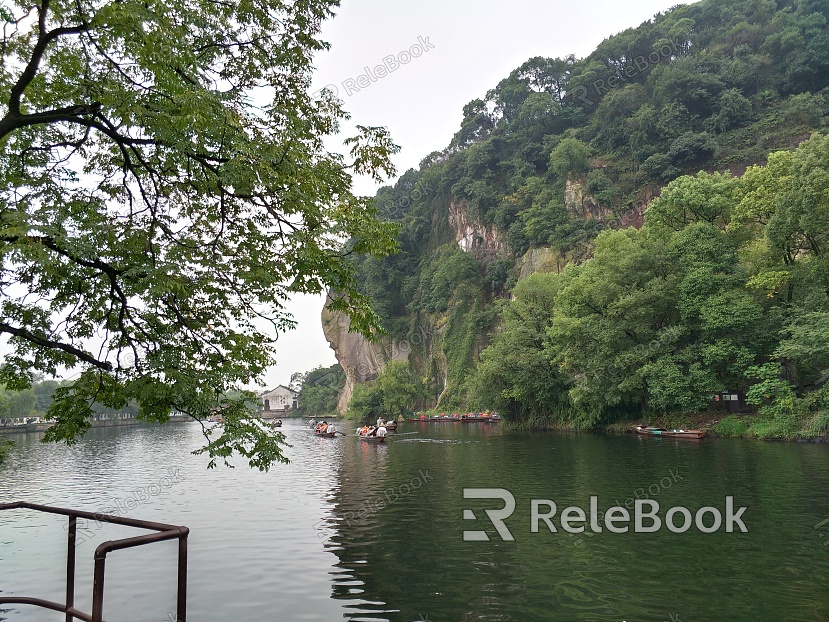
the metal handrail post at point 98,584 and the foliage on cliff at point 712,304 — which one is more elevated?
the foliage on cliff at point 712,304

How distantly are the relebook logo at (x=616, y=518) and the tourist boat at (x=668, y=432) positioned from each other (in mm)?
20078

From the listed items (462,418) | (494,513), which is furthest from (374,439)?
(494,513)

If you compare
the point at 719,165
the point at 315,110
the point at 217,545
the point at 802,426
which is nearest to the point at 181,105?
the point at 315,110

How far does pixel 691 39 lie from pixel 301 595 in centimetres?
8947

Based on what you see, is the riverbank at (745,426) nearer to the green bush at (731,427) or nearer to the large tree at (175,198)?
the green bush at (731,427)

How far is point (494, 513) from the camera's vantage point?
52.8ft

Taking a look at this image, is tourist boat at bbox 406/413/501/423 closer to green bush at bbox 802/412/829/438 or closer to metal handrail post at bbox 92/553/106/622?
green bush at bbox 802/412/829/438

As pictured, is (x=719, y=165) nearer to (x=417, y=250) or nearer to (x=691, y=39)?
(x=691, y=39)

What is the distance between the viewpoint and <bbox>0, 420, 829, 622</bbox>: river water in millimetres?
9406

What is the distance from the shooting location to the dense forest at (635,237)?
34.9 metres

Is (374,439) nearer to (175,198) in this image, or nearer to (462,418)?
(462,418)

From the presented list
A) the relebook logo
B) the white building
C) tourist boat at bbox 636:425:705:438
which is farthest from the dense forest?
the white building

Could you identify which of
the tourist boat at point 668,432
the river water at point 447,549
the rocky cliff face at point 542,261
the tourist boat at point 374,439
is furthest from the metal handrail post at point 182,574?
the rocky cliff face at point 542,261

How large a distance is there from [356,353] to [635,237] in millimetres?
69517
